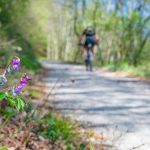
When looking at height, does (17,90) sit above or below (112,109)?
above

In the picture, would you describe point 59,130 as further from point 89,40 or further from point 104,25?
point 104,25

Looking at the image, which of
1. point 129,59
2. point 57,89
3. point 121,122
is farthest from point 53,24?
point 121,122

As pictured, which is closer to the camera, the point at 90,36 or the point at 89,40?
the point at 90,36

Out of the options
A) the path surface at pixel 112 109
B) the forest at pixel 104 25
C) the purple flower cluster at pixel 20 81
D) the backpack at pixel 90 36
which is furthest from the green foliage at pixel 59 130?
the backpack at pixel 90 36

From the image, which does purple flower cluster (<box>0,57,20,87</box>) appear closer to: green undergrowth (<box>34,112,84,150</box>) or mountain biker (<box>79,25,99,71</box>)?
green undergrowth (<box>34,112,84,150</box>)

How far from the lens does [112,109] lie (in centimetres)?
954

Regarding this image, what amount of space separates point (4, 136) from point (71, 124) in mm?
1686

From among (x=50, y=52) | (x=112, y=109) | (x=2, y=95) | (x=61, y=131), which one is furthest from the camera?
(x=50, y=52)

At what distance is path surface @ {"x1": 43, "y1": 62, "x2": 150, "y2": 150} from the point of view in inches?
276

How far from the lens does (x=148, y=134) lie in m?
7.16

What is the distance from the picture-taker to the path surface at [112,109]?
23.0 ft

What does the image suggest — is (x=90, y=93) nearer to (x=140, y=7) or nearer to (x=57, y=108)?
(x=57, y=108)

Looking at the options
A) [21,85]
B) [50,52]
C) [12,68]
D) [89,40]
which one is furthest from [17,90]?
[50,52]

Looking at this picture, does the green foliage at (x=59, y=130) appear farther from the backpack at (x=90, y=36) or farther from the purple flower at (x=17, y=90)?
the backpack at (x=90, y=36)
